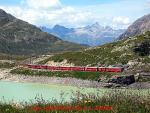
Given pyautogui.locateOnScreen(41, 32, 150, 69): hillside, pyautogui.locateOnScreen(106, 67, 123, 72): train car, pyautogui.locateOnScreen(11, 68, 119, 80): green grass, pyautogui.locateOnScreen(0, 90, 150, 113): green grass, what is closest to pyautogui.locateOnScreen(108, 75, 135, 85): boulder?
pyautogui.locateOnScreen(11, 68, 119, 80): green grass

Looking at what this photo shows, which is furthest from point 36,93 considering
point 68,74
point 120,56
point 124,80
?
point 120,56

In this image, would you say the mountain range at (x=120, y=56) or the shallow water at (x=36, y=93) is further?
the mountain range at (x=120, y=56)

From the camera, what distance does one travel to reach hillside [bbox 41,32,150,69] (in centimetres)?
10406

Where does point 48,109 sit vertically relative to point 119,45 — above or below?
below

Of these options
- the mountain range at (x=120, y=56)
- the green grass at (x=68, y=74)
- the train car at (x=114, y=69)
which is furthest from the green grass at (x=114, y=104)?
the train car at (x=114, y=69)

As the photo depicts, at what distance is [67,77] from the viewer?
3910 inches

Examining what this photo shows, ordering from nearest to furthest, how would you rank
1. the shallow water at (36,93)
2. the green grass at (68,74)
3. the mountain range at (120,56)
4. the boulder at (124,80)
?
1. the shallow water at (36,93)
2. the boulder at (124,80)
3. the green grass at (68,74)
4. the mountain range at (120,56)

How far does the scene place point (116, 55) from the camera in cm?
10888

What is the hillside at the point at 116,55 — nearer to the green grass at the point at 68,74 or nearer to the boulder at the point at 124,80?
the green grass at the point at 68,74

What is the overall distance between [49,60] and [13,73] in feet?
49.5

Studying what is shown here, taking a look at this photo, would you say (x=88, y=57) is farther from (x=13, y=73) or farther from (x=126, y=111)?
(x=126, y=111)

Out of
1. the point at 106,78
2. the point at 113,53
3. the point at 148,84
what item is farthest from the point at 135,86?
the point at 113,53

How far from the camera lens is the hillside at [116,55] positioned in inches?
4097

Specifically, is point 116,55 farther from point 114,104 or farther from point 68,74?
point 114,104
